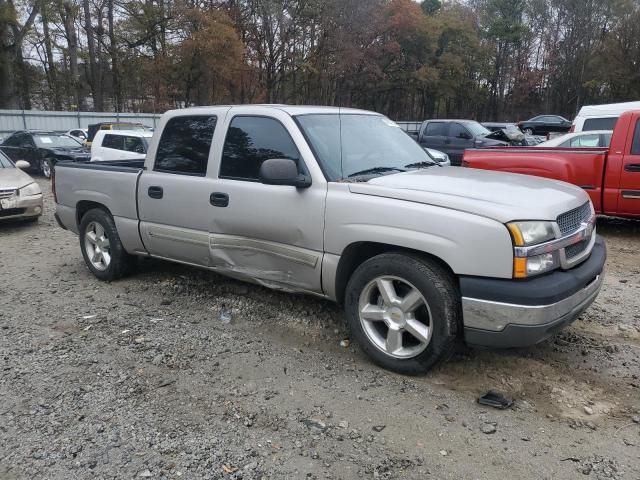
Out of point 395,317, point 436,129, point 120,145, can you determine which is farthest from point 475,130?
point 395,317

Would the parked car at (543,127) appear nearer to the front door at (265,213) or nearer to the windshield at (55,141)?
the windshield at (55,141)

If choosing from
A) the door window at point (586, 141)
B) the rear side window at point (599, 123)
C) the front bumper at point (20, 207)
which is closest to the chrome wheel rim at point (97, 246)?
the front bumper at point (20, 207)

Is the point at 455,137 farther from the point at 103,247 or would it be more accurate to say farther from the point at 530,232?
the point at 530,232

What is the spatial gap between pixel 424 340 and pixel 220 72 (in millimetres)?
31230

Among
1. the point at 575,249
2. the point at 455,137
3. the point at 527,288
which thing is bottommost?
the point at 527,288

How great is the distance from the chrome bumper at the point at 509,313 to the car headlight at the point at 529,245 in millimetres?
197

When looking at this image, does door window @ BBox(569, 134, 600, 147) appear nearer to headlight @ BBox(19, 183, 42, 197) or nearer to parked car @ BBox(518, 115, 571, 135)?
headlight @ BBox(19, 183, 42, 197)

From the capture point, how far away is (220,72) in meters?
32.1

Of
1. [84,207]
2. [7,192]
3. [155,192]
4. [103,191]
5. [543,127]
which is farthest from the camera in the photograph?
[543,127]

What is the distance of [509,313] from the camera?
3111mm

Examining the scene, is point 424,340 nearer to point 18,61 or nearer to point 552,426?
point 552,426

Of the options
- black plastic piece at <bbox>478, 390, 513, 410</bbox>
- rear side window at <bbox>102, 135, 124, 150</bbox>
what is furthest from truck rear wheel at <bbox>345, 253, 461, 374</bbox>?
rear side window at <bbox>102, 135, 124, 150</bbox>

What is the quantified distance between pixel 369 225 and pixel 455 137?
14529 millimetres

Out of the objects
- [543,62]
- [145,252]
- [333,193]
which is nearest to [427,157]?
[333,193]
